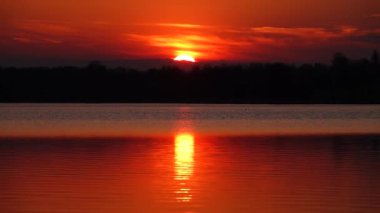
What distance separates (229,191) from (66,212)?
134 inches

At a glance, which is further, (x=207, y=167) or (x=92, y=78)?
(x=92, y=78)

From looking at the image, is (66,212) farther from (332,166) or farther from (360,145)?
(360,145)

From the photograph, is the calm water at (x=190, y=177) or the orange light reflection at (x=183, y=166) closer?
the calm water at (x=190, y=177)

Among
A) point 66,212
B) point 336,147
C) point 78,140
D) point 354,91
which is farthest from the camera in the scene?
point 354,91

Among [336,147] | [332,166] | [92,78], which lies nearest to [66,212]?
[332,166]

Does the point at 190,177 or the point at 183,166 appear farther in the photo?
the point at 183,166

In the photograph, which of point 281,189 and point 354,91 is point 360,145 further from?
point 354,91

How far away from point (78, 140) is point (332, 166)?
12.2 meters

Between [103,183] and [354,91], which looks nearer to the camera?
[103,183]

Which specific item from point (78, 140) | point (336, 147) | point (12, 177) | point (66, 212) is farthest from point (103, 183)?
point (78, 140)

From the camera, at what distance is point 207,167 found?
1916cm

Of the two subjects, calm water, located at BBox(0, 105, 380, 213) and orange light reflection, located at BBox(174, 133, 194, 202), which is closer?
calm water, located at BBox(0, 105, 380, 213)

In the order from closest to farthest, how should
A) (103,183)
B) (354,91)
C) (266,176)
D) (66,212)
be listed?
(66,212)
(103,183)
(266,176)
(354,91)

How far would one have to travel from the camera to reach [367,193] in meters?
14.6
